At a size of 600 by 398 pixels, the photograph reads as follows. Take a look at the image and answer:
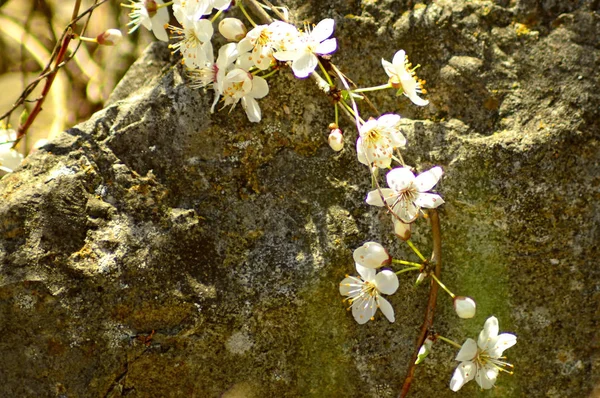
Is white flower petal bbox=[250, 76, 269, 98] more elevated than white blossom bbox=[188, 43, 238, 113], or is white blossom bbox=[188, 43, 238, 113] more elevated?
white blossom bbox=[188, 43, 238, 113]

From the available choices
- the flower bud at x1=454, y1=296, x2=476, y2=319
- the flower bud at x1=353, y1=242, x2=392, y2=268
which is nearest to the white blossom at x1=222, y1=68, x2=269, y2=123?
the flower bud at x1=353, y1=242, x2=392, y2=268

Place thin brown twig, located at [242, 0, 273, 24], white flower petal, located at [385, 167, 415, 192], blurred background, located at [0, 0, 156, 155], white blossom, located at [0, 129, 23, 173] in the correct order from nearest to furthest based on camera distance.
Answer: white flower petal, located at [385, 167, 415, 192] < thin brown twig, located at [242, 0, 273, 24] < white blossom, located at [0, 129, 23, 173] < blurred background, located at [0, 0, 156, 155]

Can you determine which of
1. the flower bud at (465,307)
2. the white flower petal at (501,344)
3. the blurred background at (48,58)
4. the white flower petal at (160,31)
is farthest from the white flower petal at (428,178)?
the blurred background at (48,58)

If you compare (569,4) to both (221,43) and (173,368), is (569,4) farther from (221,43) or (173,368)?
(173,368)

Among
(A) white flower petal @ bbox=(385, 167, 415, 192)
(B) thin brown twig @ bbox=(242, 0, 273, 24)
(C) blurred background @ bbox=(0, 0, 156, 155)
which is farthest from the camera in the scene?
(C) blurred background @ bbox=(0, 0, 156, 155)

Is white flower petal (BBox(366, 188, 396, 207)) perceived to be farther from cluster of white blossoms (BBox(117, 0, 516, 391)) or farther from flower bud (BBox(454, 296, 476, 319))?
flower bud (BBox(454, 296, 476, 319))

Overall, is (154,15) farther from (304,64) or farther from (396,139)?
(396,139)
